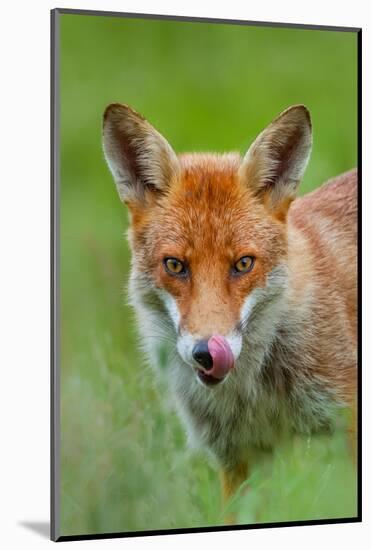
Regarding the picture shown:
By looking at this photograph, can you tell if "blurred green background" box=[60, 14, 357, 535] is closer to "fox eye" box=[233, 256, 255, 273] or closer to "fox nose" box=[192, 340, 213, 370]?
"fox nose" box=[192, 340, 213, 370]

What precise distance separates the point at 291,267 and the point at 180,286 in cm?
69

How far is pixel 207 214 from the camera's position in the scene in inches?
231

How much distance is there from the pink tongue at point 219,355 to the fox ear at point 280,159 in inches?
34.3

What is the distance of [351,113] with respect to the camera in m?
6.74

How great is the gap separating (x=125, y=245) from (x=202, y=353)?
214 centimetres

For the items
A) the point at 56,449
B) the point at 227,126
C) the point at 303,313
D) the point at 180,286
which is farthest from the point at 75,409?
the point at 227,126

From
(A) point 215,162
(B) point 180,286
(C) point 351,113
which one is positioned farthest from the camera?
(C) point 351,113

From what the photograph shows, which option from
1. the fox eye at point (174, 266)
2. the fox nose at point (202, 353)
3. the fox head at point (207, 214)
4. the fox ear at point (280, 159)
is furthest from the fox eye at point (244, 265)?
the fox nose at point (202, 353)

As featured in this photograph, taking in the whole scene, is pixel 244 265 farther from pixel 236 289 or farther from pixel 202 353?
pixel 202 353

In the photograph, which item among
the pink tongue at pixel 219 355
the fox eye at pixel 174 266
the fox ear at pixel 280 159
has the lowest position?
the pink tongue at pixel 219 355

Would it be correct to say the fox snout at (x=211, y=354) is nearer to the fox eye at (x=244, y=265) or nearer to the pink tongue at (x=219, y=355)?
the pink tongue at (x=219, y=355)

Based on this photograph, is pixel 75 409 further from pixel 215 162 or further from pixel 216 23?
pixel 216 23

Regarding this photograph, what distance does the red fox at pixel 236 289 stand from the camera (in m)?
5.68

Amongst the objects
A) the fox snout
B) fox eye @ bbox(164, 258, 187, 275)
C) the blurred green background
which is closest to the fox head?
fox eye @ bbox(164, 258, 187, 275)
